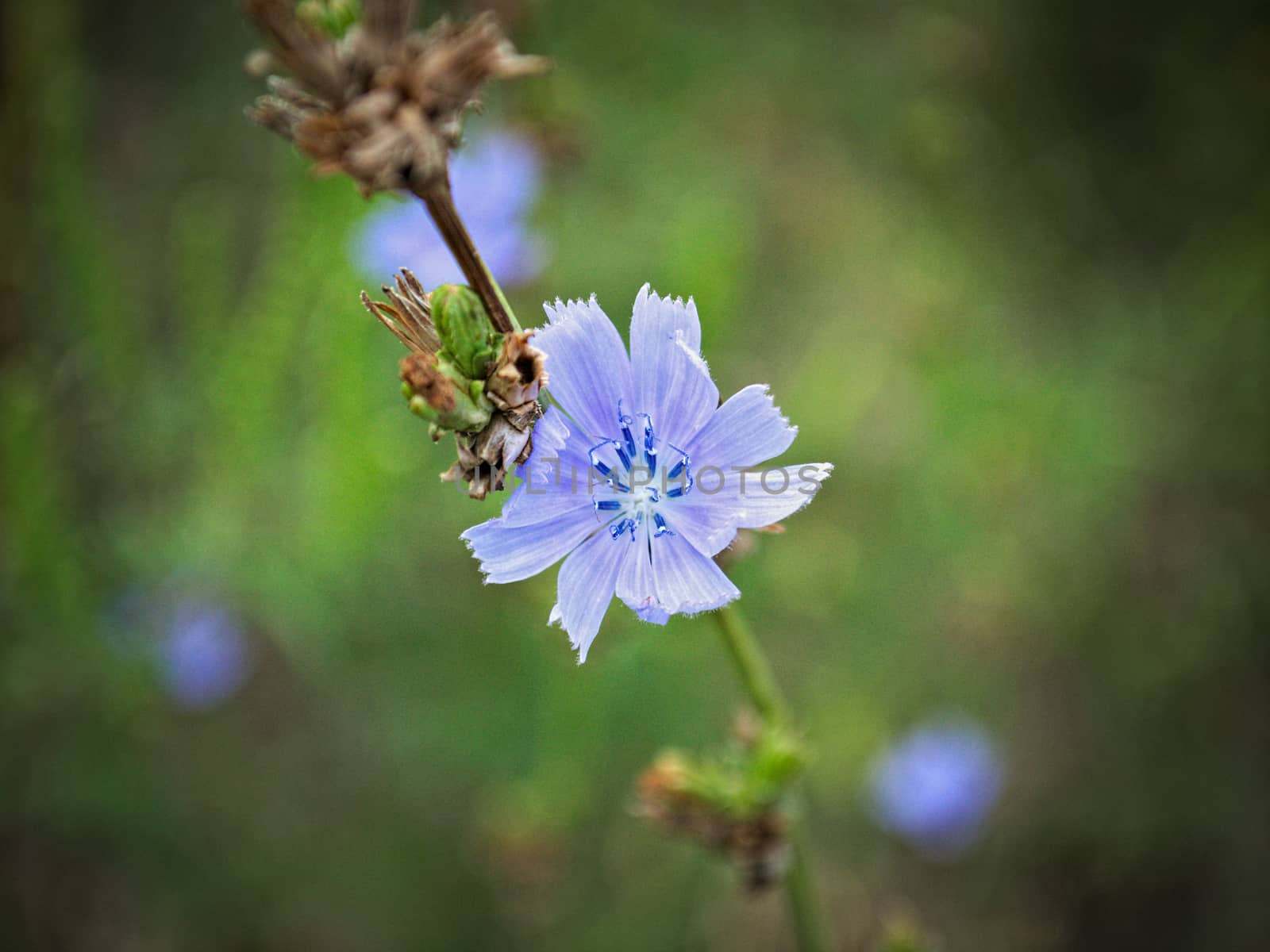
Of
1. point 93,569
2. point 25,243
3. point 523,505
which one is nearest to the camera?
point 523,505

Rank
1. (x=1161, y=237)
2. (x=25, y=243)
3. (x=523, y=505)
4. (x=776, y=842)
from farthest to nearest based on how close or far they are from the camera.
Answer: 1. (x=1161, y=237)
2. (x=25, y=243)
3. (x=776, y=842)
4. (x=523, y=505)

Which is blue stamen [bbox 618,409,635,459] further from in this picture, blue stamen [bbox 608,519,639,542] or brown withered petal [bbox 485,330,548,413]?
brown withered petal [bbox 485,330,548,413]

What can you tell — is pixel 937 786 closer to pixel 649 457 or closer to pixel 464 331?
pixel 649 457

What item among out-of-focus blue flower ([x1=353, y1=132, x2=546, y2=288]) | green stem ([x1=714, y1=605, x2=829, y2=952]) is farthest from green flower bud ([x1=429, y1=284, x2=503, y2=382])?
out-of-focus blue flower ([x1=353, y1=132, x2=546, y2=288])

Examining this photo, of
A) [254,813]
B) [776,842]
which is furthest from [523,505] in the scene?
[254,813]

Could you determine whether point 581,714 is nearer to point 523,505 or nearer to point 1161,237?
point 523,505

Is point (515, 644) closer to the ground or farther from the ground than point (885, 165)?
closer to the ground

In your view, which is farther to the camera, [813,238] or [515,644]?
[813,238]

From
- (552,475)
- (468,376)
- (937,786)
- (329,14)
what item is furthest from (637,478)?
(937,786)
